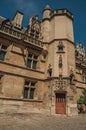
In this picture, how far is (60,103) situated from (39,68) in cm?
427

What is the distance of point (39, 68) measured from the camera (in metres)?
14.5

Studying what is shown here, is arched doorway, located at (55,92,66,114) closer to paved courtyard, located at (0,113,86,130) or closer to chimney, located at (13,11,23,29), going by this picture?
paved courtyard, located at (0,113,86,130)

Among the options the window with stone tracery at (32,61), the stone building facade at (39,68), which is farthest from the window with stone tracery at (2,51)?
the window with stone tracery at (32,61)

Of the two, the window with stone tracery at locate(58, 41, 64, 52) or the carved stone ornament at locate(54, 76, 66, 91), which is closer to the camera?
the carved stone ornament at locate(54, 76, 66, 91)

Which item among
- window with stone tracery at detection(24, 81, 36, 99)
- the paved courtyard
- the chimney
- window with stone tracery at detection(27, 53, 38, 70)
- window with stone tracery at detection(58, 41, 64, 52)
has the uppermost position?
the chimney

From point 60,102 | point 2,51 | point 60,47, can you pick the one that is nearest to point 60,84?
point 60,102

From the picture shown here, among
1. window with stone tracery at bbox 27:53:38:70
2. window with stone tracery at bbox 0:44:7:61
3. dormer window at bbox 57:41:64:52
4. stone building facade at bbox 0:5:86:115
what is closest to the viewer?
stone building facade at bbox 0:5:86:115

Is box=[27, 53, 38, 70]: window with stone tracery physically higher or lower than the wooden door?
higher

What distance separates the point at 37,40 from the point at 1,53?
4605 mm

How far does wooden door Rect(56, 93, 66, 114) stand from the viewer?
1245 cm

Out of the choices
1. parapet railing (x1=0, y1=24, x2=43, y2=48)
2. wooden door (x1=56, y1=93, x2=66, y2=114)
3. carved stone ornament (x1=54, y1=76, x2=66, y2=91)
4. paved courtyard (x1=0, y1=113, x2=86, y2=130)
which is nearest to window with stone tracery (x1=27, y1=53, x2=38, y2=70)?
parapet railing (x1=0, y1=24, x2=43, y2=48)

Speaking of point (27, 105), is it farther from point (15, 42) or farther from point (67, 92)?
point (15, 42)

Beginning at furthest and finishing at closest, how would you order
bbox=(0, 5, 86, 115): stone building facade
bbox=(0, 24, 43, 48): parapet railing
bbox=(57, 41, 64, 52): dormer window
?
bbox=(57, 41, 64, 52): dormer window
bbox=(0, 24, 43, 48): parapet railing
bbox=(0, 5, 86, 115): stone building facade

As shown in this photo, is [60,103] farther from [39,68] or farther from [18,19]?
[18,19]
